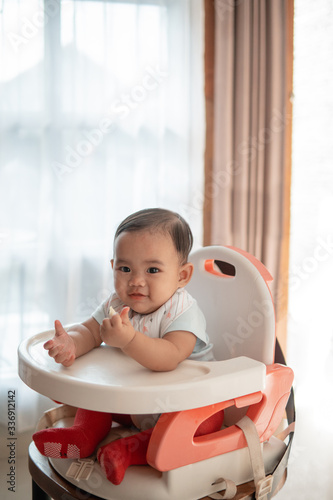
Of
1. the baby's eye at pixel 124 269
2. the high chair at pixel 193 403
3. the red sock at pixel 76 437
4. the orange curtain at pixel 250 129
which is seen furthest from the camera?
the orange curtain at pixel 250 129

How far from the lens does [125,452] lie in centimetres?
86

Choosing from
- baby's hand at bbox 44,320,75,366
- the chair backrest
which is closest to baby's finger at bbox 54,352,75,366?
baby's hand at bbox 44,320,75,366

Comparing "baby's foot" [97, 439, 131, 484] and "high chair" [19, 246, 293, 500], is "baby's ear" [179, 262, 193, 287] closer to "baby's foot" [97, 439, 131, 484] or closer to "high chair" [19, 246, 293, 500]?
"high chair" [19, 246, 293, 500]

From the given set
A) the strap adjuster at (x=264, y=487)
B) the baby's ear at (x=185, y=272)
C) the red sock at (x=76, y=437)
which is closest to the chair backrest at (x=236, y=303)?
the baby's ear at (x=185, y=272)

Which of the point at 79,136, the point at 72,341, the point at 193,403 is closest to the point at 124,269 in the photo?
the point at 72,341

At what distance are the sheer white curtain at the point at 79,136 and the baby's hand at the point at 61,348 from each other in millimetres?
1044

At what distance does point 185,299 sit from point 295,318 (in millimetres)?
1272

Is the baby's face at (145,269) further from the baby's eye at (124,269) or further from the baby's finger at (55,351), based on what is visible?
the baby's finger at (55,351)

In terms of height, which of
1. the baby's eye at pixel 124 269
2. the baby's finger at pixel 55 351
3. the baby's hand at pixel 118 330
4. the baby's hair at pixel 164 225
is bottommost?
the baby's finger at pixel 55 351

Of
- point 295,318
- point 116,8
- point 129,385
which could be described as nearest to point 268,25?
point 116,8

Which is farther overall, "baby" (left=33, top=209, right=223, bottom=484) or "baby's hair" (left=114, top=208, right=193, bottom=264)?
"baby's hair" (left=114, top=208, right=193, bottom=264)

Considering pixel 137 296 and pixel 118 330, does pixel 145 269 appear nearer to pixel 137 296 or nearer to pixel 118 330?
pixel 137 296

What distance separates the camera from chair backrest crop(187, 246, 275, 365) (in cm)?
101

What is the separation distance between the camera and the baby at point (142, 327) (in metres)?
0.87
